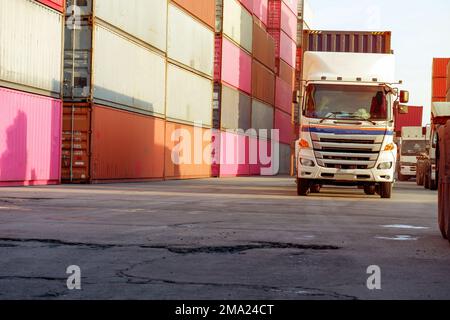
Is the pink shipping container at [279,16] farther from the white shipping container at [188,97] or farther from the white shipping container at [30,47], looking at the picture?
the white shipping container at [30,47]

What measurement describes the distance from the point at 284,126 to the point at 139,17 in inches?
1173

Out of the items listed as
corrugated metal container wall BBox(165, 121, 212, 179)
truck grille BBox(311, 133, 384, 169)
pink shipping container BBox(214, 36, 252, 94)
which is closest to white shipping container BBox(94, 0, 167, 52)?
corrugated metal container wall BBox(165, 121, 212, 179)

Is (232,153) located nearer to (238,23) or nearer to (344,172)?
(238,23)

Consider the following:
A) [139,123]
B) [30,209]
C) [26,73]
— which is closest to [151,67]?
[139,123]

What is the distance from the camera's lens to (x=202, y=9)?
36656mm

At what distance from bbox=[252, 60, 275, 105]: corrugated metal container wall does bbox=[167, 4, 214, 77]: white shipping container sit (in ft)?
28.4

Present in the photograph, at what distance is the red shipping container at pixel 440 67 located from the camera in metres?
41.9

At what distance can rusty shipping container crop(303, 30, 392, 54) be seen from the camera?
1156 inches

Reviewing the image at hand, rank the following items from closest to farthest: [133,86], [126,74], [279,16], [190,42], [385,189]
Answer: [385,189] < [126,74] < [133,86] < [190,42] < [279,16]

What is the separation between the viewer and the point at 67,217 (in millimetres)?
10758

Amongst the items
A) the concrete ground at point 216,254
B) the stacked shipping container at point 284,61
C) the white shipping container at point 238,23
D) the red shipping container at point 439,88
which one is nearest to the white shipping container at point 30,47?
the concrete ground at point 216,254

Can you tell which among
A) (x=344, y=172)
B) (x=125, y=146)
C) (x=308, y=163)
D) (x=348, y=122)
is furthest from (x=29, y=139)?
(x=348, y=122)

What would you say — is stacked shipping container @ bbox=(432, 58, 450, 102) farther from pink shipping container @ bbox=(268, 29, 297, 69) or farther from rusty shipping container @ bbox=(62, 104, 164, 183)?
rusty shipping container @ bbox=(62, 104, 164, 183)

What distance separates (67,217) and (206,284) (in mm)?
5976
